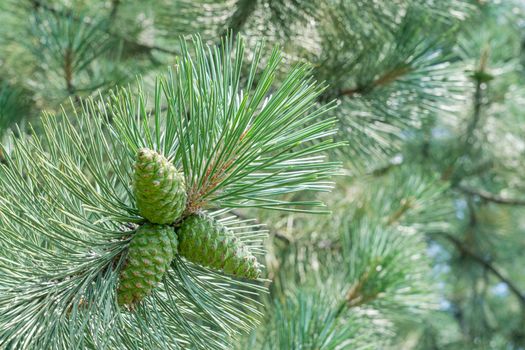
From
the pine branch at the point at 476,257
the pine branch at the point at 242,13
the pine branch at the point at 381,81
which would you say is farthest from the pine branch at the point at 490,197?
the pine branch at the point at 242,13

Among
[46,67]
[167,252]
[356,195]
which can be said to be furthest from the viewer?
[356,195]

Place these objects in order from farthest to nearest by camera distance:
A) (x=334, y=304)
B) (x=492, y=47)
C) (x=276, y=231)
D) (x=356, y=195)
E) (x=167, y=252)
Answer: (x=492, y=47) < (x=356, y=195) < (x=276, y=231) < (x=334, y=304) < (x=167, y=252)

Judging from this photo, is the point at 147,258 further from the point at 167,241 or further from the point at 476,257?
the point at 476,257

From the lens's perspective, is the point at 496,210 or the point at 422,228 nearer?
the point at 422,228

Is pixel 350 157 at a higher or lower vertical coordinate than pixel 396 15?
lower

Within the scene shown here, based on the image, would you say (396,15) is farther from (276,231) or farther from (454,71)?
(276,231)

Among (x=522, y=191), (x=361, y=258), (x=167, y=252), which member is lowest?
(x=167, y=252)

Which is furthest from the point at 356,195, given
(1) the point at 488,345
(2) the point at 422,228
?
(1) the point at 488,345
